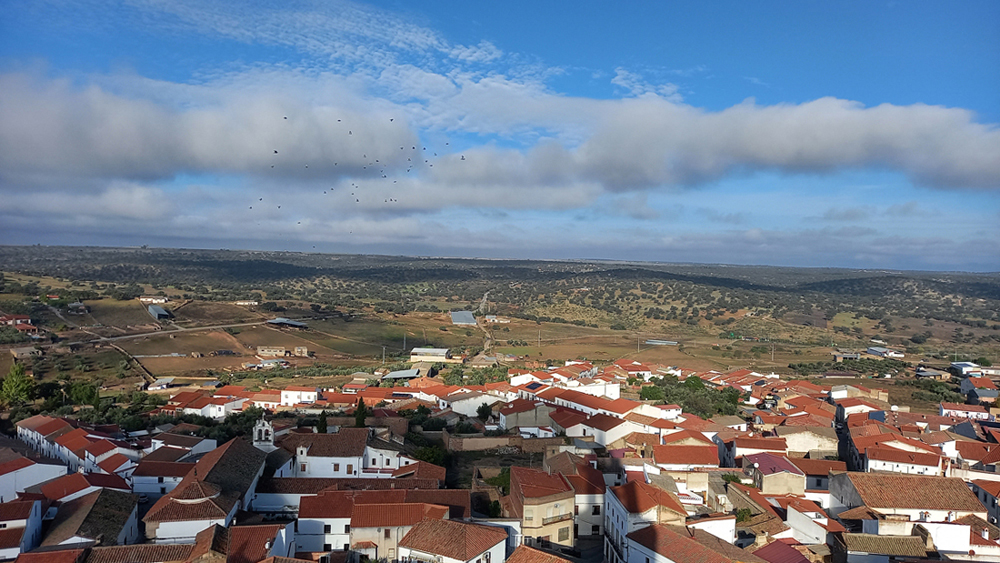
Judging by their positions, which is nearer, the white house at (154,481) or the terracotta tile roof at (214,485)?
the terracotta tile roof at (214,485)

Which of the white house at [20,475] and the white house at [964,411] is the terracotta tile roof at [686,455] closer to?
the white house at [964,411]

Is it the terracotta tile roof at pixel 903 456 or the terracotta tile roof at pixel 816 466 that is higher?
the terracotta tile roof at pixel 903 456

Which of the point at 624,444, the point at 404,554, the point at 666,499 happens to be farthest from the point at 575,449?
the point at 404,554

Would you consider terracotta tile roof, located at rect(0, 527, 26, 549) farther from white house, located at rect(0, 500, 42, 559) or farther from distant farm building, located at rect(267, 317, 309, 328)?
distant farm building, located at rect(267, 317, 309, 328)

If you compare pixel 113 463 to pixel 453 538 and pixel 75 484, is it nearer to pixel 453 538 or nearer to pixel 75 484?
pixel 75 484

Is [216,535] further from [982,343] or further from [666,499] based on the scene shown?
[982,343]

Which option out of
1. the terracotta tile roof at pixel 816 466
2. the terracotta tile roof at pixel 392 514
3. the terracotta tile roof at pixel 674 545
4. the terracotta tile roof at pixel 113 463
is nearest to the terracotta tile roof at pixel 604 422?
the terracotta tile roof at pixel 816 466

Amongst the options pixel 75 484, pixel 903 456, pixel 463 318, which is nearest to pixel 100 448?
pixel 75 484
